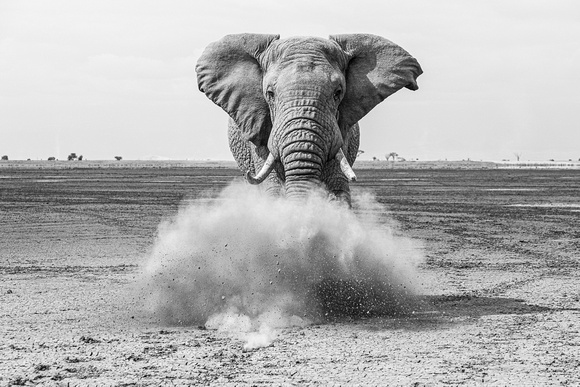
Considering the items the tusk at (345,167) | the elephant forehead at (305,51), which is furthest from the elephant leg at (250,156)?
the elephant forehead at (305,51)

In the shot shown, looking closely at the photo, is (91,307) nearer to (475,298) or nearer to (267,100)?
(267,100)

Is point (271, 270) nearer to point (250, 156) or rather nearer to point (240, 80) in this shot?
point (240, 80)

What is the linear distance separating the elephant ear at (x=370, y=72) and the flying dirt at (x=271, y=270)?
1705mm

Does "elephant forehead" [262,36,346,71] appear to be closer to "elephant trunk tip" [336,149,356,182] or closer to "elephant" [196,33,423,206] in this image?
"elephant" [196,33,423,206]

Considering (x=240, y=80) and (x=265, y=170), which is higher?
(x=240, y=80)

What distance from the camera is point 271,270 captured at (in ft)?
33.4

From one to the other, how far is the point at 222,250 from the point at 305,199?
1.15 meters

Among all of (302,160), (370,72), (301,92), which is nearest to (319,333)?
(302,160)

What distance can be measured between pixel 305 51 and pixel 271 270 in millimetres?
2711

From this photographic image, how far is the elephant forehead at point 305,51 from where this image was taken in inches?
438

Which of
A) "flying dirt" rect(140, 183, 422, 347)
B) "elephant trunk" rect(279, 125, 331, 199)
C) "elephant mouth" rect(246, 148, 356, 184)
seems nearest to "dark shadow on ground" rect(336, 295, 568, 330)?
"flying dirt" rect(140, 183, 422, 347)

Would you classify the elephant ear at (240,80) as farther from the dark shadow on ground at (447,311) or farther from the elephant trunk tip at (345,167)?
the dark shadow on ground at (447,311)

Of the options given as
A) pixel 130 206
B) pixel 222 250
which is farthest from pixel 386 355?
pixel 130 206

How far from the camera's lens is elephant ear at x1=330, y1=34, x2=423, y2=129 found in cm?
1209
